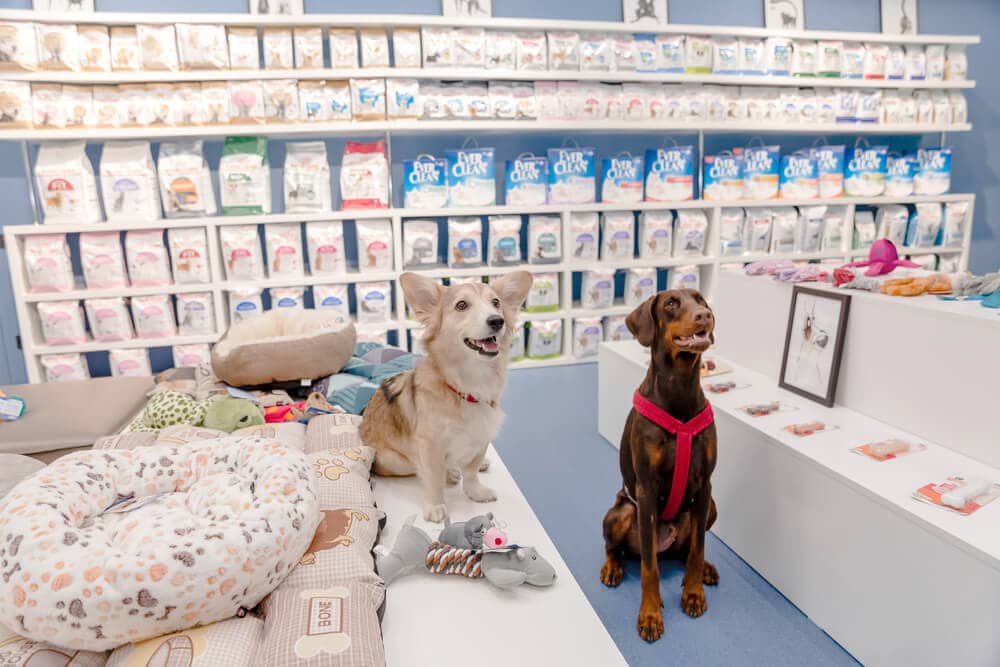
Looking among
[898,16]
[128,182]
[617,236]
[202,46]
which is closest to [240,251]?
[128,182]

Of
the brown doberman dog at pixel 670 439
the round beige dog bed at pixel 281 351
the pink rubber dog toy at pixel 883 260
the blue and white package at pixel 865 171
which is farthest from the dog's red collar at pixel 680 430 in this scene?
the blue and white package at pixel 865 171

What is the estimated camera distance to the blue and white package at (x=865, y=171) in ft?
14.2

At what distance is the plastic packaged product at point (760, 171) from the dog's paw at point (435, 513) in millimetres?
3495

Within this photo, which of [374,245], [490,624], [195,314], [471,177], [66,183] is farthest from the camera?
[471,177]

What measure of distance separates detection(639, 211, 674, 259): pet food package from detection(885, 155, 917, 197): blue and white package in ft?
5.34

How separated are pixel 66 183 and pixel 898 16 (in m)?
5.53

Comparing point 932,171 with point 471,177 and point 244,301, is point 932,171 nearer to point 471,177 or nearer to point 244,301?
point 471,177

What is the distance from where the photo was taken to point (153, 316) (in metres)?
3.60

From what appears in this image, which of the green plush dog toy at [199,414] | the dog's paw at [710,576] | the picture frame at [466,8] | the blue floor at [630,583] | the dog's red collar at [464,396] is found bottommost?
the blue floor at [630,583]

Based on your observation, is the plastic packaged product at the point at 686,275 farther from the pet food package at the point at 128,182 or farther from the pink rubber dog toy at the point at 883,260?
the pet food package at the point at 128,182

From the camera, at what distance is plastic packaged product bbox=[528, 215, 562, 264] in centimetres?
401

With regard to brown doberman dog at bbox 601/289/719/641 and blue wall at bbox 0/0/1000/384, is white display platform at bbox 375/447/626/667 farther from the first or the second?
blue wall at bbox 0/0/1000/384

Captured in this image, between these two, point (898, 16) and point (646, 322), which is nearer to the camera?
point (646, 322)

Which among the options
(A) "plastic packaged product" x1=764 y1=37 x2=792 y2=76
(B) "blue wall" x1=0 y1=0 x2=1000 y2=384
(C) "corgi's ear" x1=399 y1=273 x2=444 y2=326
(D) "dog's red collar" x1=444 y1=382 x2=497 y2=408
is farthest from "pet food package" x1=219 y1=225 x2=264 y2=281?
(A) "plastic packaged product" x1=764 y1=37 x2=792 y2=76
